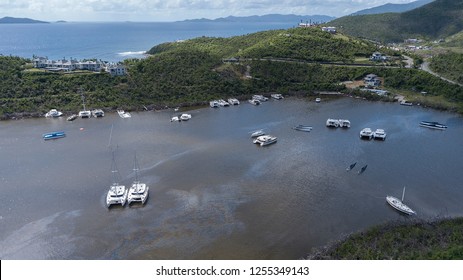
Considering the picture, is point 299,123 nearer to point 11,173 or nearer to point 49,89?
point 11,173

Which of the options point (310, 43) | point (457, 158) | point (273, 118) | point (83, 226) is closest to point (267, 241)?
point (83, 226)

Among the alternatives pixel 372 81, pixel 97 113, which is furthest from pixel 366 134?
pixel 97 113

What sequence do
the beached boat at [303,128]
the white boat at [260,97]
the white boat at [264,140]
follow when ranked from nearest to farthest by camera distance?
the white boat at [264,140] < the beached boat at [303,128] < the white boat at [260,97]

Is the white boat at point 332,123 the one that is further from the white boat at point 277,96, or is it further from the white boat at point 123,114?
the white boat at point 123,114

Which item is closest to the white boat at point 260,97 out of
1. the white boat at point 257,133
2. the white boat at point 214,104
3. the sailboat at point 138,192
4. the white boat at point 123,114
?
the white boat at point 214,104

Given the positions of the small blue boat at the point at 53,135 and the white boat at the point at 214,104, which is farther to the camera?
the white boat at the point at 214,104

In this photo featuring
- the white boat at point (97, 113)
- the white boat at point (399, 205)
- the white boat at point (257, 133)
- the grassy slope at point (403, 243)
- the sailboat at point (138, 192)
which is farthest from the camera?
the white boat at point (97, 113)
